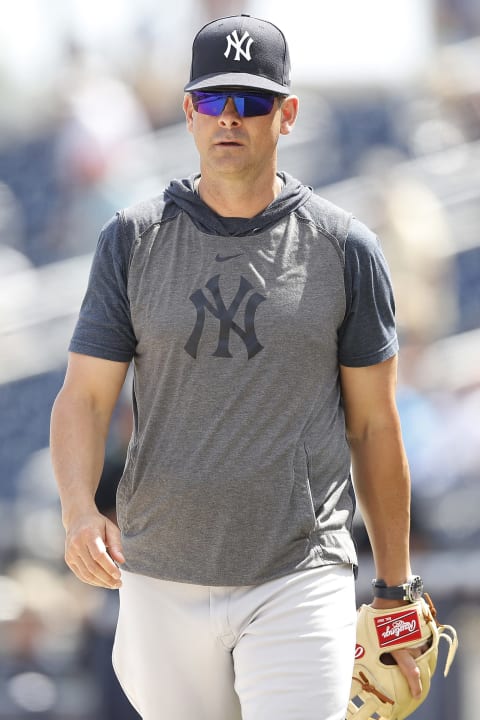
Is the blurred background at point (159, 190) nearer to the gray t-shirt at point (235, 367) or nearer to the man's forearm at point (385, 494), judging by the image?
the man's forearm at point (385, 494)

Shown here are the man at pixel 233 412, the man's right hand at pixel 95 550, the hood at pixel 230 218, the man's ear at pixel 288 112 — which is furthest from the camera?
the man's ear at pixel 288 112

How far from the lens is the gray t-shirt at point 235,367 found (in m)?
2.23

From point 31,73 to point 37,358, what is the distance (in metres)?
1.65

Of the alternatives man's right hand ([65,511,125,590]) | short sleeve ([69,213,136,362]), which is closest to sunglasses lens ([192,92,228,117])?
short sleeve ([69,213,136,362])

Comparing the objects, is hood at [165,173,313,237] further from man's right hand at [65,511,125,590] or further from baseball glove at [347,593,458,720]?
baseball glove at [347,593,458,720]

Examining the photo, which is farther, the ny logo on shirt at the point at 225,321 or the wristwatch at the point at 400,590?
the wristwatch at the point at 400,590

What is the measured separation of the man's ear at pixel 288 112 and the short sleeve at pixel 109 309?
16.1 inches

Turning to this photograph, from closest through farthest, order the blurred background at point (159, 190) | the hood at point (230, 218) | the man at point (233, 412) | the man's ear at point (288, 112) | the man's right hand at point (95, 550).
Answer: the man's right hand at point (95, 550) < the man at point (233, 412) < the hood at point (230, 218) < the man's ear at point (288, 112) < the blurred background at point (159, 190)

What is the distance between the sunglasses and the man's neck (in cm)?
13

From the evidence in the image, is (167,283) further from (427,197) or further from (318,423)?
(427,197)

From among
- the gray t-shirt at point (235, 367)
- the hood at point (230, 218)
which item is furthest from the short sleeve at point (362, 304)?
the hood at point (230, 218)

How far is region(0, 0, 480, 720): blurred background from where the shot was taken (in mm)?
5289

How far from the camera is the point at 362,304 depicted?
2.32 m

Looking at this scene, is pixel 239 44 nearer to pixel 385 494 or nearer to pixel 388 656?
pixel 385 494
